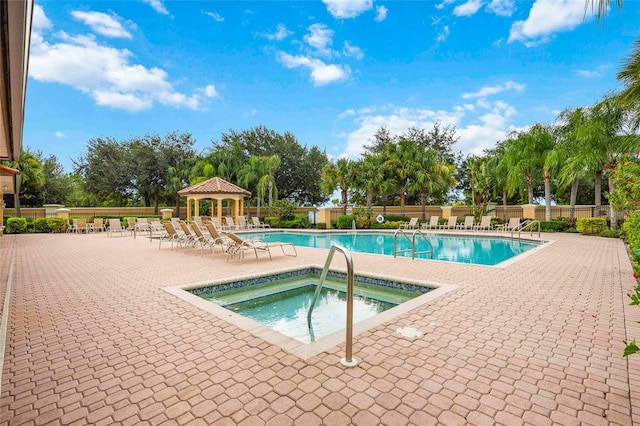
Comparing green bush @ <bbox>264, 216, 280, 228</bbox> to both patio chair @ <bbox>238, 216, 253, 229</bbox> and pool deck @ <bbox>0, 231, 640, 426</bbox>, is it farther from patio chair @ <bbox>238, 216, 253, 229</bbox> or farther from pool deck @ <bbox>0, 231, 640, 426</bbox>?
pool deck @ <bbox>0, 231, 640, 426</bbox>

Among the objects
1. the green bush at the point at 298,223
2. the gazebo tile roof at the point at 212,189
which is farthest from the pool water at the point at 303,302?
the green bush at the point at 298,223

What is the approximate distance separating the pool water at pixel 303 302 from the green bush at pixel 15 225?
20471 millimetres

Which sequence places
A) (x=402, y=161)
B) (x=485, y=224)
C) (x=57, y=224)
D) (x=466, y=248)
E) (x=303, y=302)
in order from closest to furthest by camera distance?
(x=303, y=302) < (x=466, y=248) < (x=485, y=224) < (x=57, y=224) < (x=402, y=161)

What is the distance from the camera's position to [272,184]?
2753 centimetres

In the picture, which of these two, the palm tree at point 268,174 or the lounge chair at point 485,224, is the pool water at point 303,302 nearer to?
the lounge chair at point 485,224

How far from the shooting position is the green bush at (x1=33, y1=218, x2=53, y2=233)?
→ 20.3 metres

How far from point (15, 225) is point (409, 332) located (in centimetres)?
2461

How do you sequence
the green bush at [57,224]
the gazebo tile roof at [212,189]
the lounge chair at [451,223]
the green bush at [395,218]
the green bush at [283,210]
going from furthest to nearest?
the green bush at [283,210], the green bush at [395,218], the gazebo tile roof at [212,189], the lounge chair at [451,223], the green bush at [57,224]

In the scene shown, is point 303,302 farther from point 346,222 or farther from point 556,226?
point 556,226

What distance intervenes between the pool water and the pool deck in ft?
3.65

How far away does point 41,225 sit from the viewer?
20.4 m

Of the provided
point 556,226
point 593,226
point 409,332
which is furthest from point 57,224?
point 593,226

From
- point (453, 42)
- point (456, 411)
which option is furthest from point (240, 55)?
point (456, 411)

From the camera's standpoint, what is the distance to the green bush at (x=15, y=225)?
19.5 meters
